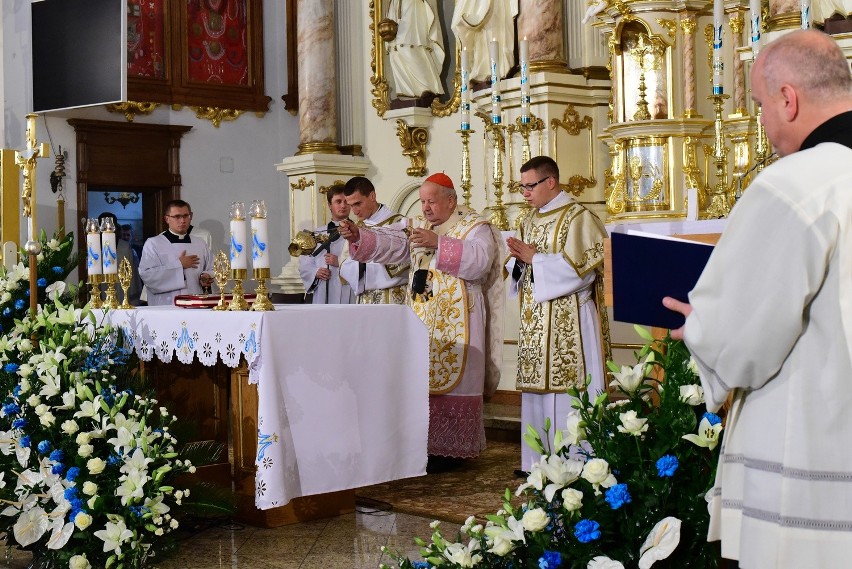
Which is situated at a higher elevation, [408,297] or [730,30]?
[730,30]

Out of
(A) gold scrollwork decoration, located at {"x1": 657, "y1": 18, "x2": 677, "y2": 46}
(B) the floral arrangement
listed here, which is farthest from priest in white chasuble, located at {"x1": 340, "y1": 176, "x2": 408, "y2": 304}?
(B) the floral arrangement

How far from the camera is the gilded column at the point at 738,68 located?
7332 mm

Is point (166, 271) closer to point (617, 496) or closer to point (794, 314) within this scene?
point (617, 496)

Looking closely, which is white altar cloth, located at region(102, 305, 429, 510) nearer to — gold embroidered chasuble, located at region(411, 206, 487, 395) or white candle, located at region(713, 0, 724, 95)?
gold embroidered chasuble, located at region(411, 206, 487, 395)

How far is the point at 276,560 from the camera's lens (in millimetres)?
4523

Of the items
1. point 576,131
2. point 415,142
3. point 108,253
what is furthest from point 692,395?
point 415,142

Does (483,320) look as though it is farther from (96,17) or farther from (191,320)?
(96,17)

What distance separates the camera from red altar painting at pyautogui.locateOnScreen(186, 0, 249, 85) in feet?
41.6

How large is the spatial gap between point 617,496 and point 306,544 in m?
2.27

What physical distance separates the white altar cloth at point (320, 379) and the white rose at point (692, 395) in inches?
84.3

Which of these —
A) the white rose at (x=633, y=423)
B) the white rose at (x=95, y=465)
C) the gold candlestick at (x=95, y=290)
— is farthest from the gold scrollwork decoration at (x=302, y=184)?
the white rose at (x=633, y=423)

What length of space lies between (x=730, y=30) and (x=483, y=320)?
2778 millimetres

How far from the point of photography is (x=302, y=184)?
11.4 meters

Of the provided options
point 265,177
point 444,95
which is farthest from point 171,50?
point 444,95
